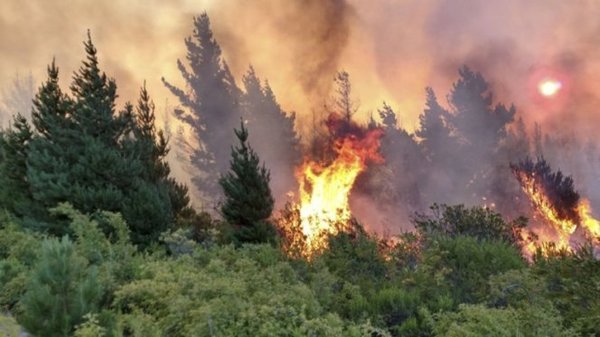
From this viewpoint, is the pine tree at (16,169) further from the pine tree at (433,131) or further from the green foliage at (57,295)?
the pine tree at (433,131)

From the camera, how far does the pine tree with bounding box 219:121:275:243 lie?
15.6m

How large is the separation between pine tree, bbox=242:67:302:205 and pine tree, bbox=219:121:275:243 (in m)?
22.8

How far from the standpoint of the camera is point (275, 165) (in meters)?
41.5

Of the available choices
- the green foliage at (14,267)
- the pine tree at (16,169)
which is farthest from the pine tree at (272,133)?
the green foliage at (14,267)

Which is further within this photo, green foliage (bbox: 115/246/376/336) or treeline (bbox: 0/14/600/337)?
treeline (bbox: 0/14/600/337)

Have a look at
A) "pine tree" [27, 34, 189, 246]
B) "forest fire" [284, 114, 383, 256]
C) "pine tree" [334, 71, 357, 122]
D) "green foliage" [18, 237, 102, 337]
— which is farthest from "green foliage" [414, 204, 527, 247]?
"pine tree" [334, 71, 357, 122]

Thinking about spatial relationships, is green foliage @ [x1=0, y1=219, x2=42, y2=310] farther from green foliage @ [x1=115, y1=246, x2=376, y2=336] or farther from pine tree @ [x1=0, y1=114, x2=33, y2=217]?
pine tree @ [x1=0, y1=114, x2=33, y2=217]

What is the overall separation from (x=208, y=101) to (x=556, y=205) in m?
29.7

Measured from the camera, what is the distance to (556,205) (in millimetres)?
29906

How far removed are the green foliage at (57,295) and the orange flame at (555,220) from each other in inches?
1000

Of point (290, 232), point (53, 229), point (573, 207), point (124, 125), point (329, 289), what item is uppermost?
point (573, 207)

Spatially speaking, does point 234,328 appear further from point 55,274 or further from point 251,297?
point 55,274

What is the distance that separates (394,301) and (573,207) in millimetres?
25619

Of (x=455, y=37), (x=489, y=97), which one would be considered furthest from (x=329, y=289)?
(x=455, y=37)
